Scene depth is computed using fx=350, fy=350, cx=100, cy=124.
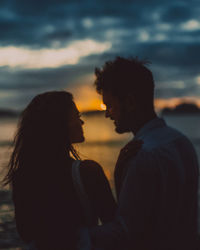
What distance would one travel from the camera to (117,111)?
9.75ft

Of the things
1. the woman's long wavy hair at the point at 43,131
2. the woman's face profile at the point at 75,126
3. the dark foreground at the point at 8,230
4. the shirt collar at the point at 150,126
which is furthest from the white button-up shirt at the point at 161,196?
the dark foreground at the point at 8,230

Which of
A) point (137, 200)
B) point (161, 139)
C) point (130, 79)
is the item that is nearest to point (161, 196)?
point (137, 200)

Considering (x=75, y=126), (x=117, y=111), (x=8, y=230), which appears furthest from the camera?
(x=8, y=230)

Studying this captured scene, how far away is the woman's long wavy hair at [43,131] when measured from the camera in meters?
3.05

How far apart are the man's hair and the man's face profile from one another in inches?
2.0

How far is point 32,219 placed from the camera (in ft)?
9.48

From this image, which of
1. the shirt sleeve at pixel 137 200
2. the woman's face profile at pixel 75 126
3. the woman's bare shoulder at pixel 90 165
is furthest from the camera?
the woman's face profile at pixel 75 126

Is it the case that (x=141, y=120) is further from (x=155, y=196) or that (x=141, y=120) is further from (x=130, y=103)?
(x=155, y=196)

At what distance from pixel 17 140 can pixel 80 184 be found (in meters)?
0.88

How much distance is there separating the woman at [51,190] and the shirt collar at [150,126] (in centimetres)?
45

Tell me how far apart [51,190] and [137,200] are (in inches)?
29.9

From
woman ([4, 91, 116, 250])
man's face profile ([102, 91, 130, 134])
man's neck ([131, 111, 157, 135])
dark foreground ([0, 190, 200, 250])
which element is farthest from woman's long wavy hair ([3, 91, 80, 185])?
dark foreground ([0, 190, 200, 250])

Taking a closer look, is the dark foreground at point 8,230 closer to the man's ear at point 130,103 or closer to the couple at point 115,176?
the couple at point 115,176

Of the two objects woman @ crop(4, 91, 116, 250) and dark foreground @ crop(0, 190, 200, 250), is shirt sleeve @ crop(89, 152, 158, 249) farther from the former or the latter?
dark foreground @ crop(0, 190, 200, 250)
